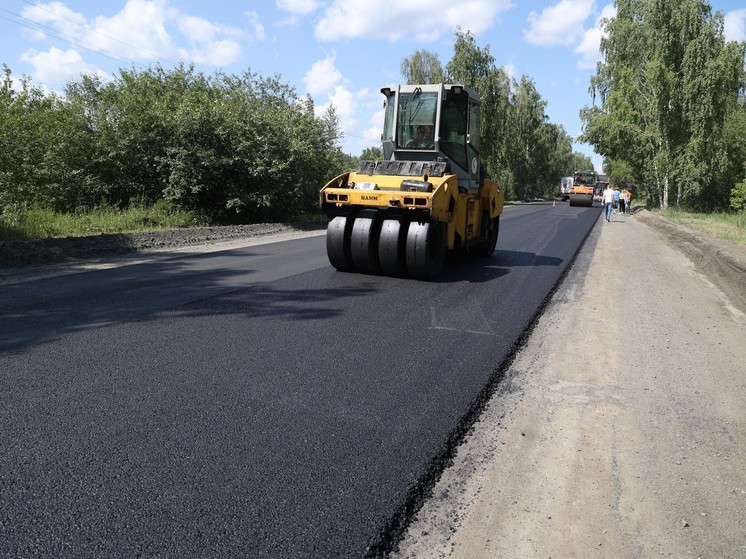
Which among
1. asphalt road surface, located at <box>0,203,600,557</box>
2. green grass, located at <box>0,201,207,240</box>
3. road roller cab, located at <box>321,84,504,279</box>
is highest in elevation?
road roller cab, located at <box>321,84,504,279</box>

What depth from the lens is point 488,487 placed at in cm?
304

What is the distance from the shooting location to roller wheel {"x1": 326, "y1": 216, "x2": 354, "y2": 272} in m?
8.95

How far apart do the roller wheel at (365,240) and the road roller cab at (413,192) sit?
2 centimetres

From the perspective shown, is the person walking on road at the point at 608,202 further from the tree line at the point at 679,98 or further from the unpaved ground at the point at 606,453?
the unpaved ground at the point at 606,453

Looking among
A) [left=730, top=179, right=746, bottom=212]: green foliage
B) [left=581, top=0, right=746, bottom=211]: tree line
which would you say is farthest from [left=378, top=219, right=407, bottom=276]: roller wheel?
[left=730, top=179, right=746, bottom=212]: green foliage

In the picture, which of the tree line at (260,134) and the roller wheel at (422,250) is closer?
the roller wheel at (422,250)

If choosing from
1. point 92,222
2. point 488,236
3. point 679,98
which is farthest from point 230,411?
point 679,98

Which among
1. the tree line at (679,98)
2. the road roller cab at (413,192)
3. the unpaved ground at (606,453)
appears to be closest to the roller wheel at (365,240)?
the road roller cab at (413,192)

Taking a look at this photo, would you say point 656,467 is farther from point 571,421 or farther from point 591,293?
point 591,293

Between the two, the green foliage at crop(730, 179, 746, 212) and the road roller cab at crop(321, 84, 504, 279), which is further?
the green foliage at crop(730, 179, 746, 212)

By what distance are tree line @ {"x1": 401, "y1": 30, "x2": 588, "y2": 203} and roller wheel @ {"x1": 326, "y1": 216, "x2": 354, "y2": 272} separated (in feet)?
83.9

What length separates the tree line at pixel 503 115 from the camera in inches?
1811

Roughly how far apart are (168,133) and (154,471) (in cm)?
1684

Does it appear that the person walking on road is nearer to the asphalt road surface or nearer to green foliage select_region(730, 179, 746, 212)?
green foliage select_region(730, 179, 746, 212)
